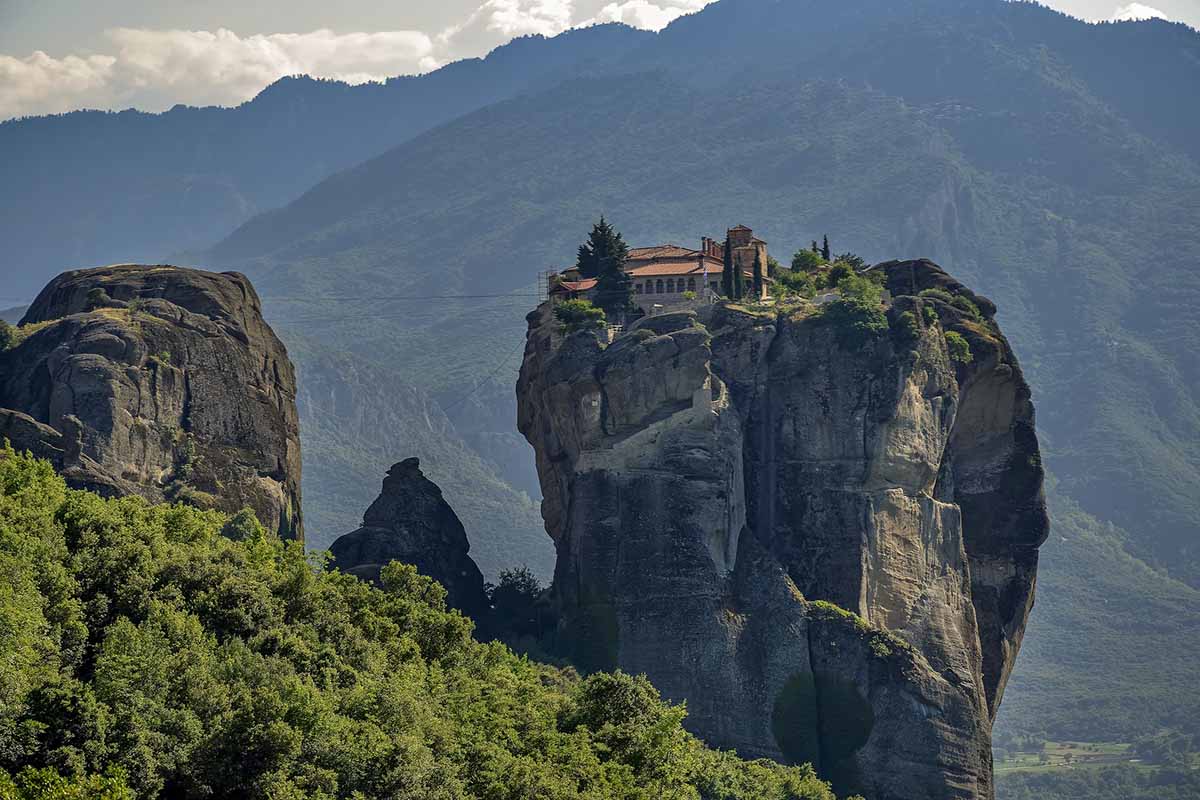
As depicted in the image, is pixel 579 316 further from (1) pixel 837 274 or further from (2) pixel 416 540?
(1) pixel 837 274

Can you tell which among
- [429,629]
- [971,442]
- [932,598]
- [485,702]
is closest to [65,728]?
[485,702]

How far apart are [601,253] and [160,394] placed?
28022mm

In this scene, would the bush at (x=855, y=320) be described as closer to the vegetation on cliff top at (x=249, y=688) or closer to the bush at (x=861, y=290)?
the bush at (x=861, y=290)

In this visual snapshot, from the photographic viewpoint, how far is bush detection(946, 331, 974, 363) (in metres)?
137

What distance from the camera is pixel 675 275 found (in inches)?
5428

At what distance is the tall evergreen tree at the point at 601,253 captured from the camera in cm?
13825

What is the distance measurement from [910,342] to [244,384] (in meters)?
34.1

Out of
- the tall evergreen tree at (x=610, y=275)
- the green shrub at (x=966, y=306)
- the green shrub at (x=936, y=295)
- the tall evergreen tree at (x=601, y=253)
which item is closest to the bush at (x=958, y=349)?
the green shrub at (x=936, y=295)

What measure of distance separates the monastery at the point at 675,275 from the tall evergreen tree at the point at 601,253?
2.08 ft

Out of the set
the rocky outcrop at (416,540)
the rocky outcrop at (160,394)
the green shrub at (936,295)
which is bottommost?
the rocky outcrop at (416,540)

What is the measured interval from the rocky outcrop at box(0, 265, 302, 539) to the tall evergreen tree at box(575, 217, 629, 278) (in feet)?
58.8

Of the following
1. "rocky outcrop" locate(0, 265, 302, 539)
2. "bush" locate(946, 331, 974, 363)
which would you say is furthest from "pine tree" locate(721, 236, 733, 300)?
"rocky outcrop" locate(0, 265, 302, 539)

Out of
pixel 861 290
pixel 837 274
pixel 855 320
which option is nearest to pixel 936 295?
pixel 837 274

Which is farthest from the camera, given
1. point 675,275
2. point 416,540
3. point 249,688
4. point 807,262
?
point 807,262
